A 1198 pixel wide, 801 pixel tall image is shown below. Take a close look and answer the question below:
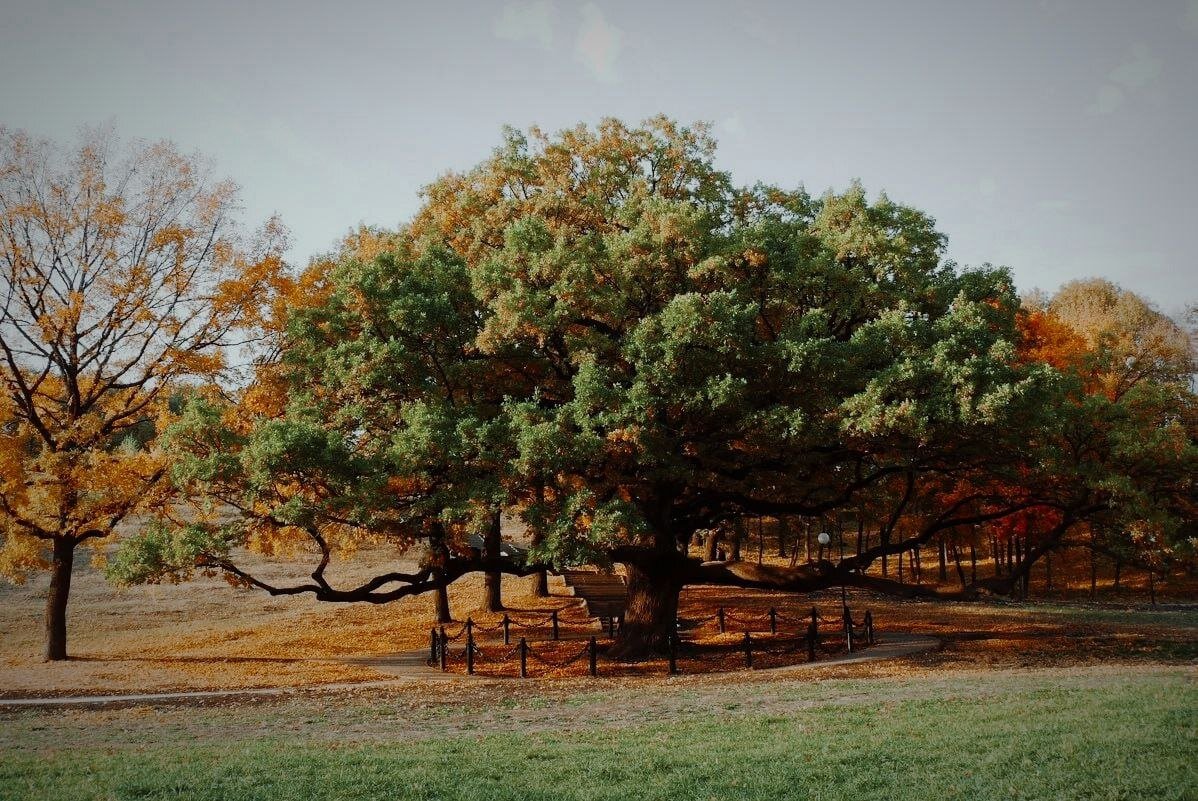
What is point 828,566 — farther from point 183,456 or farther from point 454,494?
point 183,456

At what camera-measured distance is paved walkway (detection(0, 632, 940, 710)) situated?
1745 centimetres

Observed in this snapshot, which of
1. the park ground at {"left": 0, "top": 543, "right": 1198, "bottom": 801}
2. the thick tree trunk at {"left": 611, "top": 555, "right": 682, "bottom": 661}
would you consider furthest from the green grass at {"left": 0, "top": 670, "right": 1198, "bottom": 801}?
the thick tree trunk at {"left": 611, "top": 555, "right": 682, "bottom": 661}

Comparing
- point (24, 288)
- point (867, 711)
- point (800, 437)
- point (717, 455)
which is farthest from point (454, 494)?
point (24, 288)

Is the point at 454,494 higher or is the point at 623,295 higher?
the point at 623,295

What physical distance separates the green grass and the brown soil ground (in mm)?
7355

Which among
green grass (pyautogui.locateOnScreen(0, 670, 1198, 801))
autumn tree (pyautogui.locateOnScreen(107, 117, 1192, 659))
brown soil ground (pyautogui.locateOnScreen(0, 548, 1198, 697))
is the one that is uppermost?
autumn tree (pyautogui.locateOnScreen(107, 117, 1192, 659))

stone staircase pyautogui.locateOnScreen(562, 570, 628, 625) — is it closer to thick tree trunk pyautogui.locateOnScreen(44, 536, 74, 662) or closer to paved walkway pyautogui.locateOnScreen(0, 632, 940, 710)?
paved walkway pyautogui.locateOnScreen(0, 632, 940, 710)

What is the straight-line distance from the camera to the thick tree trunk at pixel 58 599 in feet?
79.7

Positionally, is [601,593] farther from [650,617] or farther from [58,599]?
[58,599]

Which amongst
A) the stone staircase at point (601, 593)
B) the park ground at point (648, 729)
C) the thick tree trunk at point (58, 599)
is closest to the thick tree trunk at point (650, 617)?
the stone staircase at point (601, 593)

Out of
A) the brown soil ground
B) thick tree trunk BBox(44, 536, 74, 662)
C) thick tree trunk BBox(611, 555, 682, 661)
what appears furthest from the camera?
thick tree trunk BBox(44, 536, 74, 662)

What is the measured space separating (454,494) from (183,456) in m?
6.42

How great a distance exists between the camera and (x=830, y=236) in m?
19.7

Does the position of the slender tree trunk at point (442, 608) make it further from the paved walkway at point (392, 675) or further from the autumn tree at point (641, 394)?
the autumn tree at point (641, 394)
